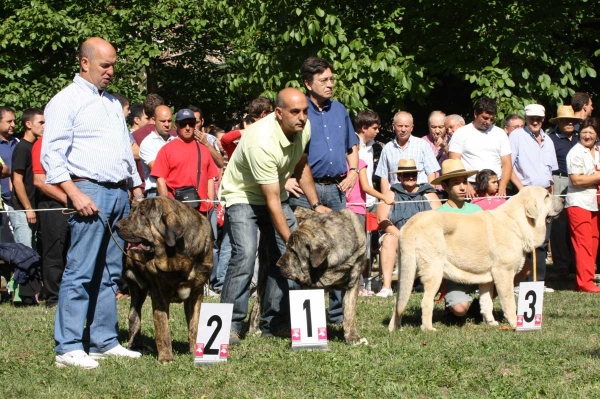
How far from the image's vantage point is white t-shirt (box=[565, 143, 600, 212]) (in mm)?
11219

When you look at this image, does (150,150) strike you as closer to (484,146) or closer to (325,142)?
(325,142)

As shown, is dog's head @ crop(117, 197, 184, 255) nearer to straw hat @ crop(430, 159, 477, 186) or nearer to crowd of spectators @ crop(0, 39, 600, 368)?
crowd of spectators @ crop(0, 39, 600, 368)

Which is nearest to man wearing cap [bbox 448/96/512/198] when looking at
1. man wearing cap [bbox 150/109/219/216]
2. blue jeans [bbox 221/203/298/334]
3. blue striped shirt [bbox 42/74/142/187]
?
man wearing cap [bbox 150/109/219/216]

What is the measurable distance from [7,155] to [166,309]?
591 centimetres

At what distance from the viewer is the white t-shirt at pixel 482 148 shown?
11031 mm

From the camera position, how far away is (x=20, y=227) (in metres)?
11.3

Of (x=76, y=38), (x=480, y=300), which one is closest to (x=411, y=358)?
(x=480, y=300)

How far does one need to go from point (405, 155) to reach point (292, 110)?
15.2 feet

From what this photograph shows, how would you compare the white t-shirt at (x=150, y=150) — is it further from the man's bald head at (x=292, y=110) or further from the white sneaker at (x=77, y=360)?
the white sneaker at (x=77, y=360)

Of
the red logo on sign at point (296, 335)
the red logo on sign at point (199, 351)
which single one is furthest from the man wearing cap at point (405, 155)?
the red logo on sign at point (199, 351)

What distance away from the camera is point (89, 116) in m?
6.32

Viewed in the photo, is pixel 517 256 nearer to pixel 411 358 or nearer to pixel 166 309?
pixel 411 358

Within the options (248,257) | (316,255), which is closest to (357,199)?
(248,257)

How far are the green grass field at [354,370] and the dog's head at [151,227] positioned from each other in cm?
87
